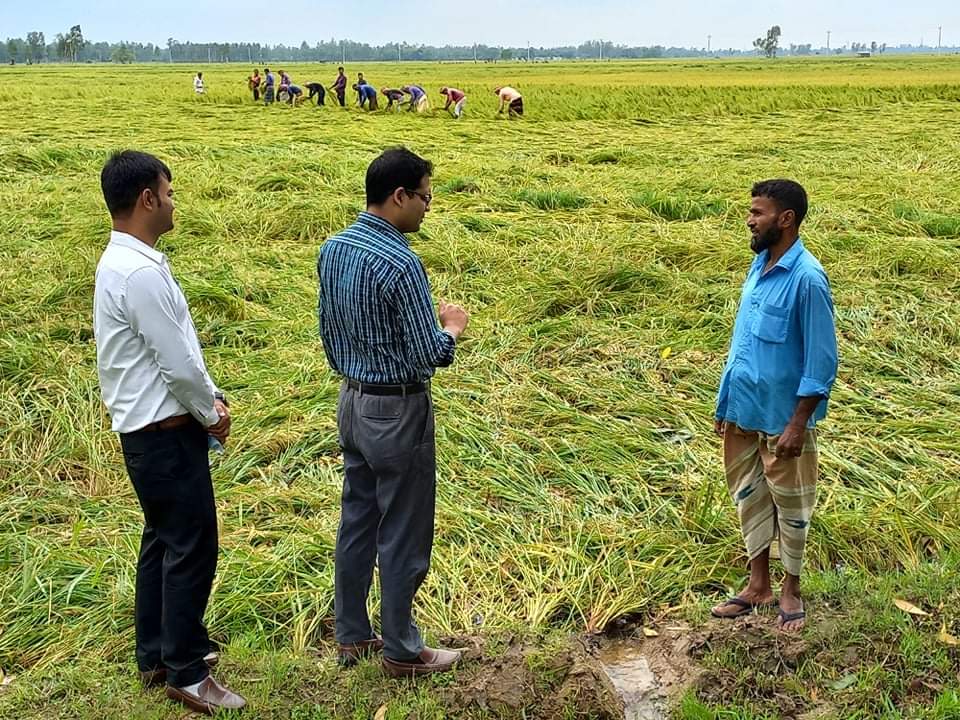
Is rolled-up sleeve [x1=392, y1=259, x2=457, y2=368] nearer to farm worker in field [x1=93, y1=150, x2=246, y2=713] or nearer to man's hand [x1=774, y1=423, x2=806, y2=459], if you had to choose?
farm worker in field [x1=93, y1=150, x2=246, y2=713]

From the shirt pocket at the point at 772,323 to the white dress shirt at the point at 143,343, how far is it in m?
1.50

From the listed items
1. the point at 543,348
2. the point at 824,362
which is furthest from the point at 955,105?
the point at 824,362

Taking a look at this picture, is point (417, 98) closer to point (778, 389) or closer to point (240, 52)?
point (778, 389)

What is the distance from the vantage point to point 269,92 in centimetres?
2139

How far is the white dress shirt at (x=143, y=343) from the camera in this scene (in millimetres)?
1946

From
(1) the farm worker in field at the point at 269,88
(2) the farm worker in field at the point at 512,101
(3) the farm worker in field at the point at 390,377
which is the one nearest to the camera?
(3) the farm worker in field at the point at 390,377

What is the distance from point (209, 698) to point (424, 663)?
562mm

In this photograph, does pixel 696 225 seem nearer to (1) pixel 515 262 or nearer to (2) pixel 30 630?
(1) pixel 515 262

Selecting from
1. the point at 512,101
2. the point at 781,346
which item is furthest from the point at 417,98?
the point at 781,346

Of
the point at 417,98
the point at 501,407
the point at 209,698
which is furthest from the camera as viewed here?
the point at 417,98

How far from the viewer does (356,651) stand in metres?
2.39

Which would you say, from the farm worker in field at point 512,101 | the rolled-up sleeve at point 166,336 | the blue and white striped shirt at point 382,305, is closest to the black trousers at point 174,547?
the rolled-up sleeve at point 166,336

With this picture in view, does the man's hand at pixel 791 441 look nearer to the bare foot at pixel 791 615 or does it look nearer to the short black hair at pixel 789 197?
the bare foot at pixel 791 615

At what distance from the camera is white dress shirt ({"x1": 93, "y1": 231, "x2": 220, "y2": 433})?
195cm
